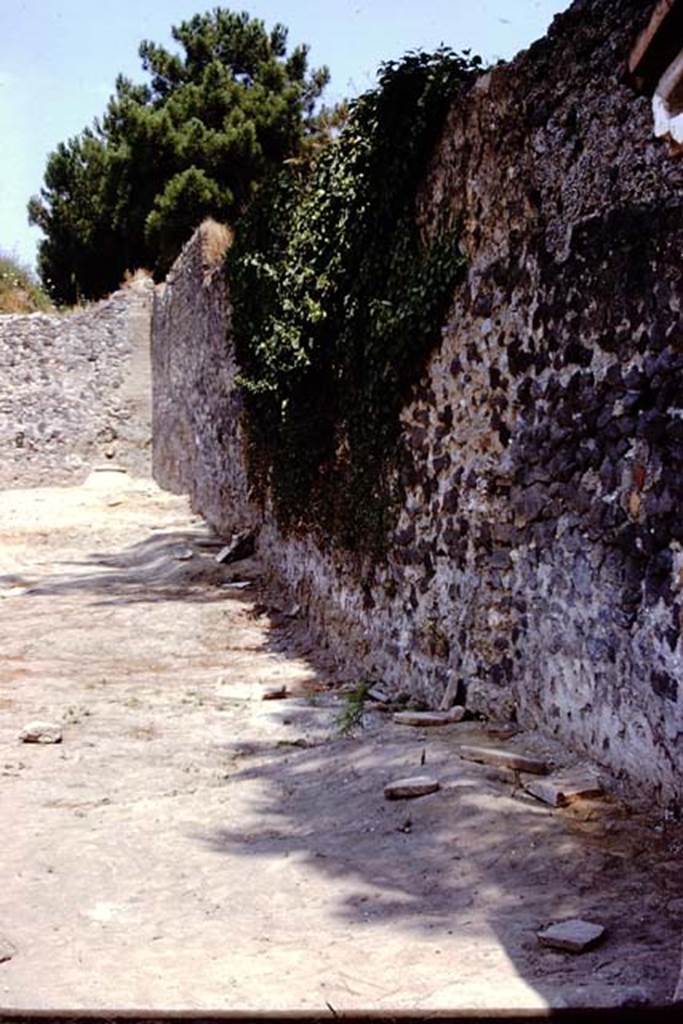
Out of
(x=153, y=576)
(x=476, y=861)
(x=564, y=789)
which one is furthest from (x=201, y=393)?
(x=476, y=861)

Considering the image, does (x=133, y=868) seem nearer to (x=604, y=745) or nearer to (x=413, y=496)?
(x=604, y=745)

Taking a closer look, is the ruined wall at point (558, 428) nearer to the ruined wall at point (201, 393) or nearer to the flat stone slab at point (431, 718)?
the flat stone slab at point (431, 718)

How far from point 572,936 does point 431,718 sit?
3017 mm

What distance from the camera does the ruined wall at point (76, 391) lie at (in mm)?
23031

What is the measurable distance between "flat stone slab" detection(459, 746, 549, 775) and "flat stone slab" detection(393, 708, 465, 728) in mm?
809

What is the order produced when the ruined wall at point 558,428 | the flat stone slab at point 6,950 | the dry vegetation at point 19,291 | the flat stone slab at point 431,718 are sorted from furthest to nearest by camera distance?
the dry vegetation at point 19,291, the flat stone slab at point 431,718, the ruined wall at point 558,428, the flat stone slab at point 6,950

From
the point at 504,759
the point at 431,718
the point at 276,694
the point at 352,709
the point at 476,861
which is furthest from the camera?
the point at 276,694

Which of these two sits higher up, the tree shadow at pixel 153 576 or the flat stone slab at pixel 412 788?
the flat stone slab at pixel 412 788

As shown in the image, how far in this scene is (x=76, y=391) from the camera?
2353cm

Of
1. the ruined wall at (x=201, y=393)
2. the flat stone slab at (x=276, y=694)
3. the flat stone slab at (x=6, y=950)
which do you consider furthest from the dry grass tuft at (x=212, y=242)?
the flat stone slab at (x=6, y=950)

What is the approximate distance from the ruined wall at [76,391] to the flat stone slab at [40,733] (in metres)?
15.5

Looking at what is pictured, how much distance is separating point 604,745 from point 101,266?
88.7ft

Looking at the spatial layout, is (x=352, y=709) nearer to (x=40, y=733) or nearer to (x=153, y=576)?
(x=40, y=733)

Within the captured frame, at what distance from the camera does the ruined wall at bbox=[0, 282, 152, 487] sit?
75.6ft
